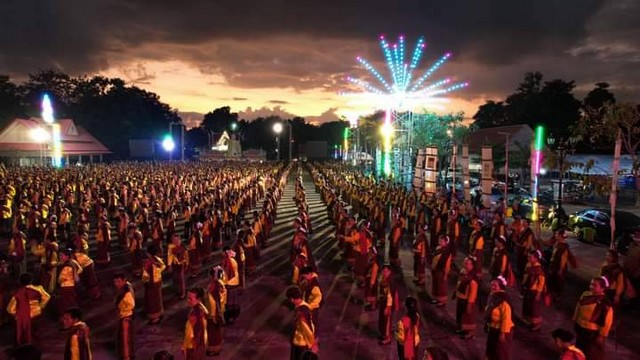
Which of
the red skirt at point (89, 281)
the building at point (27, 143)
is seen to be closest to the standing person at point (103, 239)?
the red skirt at point (89, 281)

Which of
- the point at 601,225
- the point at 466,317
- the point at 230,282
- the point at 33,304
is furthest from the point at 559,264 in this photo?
the point at 33,304

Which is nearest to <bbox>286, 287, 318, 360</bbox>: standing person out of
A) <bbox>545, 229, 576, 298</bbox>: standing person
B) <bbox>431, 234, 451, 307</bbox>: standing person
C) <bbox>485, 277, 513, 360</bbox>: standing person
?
<bbox>485, 277, 513, 360</bbox>: standing person

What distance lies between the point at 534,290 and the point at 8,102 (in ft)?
240

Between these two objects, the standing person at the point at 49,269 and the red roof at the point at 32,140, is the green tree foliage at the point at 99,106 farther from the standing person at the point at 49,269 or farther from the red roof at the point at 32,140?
the standing person at the point at 49,269

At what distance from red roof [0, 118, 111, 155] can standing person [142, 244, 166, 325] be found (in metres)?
47.9

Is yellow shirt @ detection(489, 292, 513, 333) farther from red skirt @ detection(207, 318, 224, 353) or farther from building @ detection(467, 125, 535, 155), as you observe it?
building @ detection(467, 125, 535, 155)

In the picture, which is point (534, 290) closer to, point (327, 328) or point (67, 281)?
point (327, 328)

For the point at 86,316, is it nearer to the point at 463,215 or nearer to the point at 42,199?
the point at 42,199

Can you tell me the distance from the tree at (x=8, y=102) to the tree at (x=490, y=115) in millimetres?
63647

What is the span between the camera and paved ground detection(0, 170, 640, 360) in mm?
8070

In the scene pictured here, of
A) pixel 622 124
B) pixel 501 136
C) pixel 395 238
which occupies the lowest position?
pixel 395 238

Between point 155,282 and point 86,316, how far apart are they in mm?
1945

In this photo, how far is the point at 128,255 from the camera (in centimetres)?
1498

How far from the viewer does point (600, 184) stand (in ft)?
40.8
